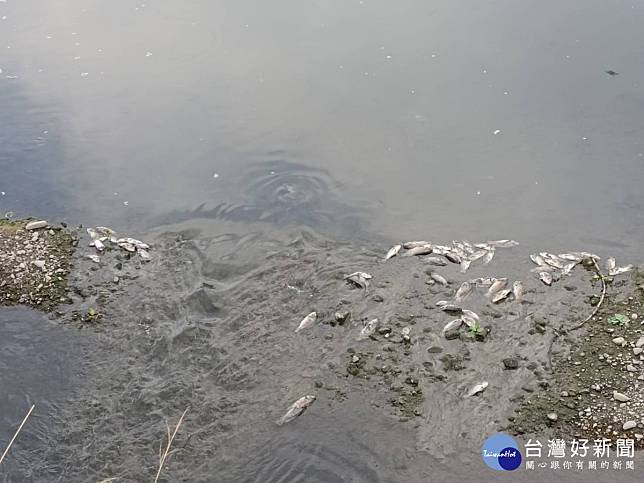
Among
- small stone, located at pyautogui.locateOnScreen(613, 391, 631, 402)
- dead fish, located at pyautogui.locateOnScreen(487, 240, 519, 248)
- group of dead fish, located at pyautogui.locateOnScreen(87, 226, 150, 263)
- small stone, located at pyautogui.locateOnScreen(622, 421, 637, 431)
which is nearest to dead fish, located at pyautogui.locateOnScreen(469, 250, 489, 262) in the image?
dead fish, located at pyautogui.locateOnScreen(487, 240, 519, 248)

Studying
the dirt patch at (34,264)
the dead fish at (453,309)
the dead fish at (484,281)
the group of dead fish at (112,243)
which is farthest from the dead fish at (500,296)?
the dirt patch at (34,264)

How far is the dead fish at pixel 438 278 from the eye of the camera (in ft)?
24.8

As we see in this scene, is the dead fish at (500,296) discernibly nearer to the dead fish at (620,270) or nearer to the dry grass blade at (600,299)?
the dry grass blade at (600,299)

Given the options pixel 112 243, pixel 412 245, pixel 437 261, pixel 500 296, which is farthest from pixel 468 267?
pixel 112 243

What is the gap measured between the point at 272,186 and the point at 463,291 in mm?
3395

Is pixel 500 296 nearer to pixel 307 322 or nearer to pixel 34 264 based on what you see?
pixel 307 322

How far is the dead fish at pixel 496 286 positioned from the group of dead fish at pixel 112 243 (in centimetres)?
450

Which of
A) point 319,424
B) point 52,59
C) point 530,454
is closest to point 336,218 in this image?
point 319,424

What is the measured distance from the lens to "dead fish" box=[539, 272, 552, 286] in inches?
292

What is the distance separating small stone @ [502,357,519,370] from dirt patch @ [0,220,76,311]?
17.9 feet

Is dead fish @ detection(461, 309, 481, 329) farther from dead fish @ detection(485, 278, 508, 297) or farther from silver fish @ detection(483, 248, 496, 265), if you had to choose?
silver fish @ detection(483, 248, 496, 265)

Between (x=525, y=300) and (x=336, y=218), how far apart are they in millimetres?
2825

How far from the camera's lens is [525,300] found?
23.9ft

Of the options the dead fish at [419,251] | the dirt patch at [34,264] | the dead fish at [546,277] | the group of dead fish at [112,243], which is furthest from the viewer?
the group of dead fish at [112,243]
